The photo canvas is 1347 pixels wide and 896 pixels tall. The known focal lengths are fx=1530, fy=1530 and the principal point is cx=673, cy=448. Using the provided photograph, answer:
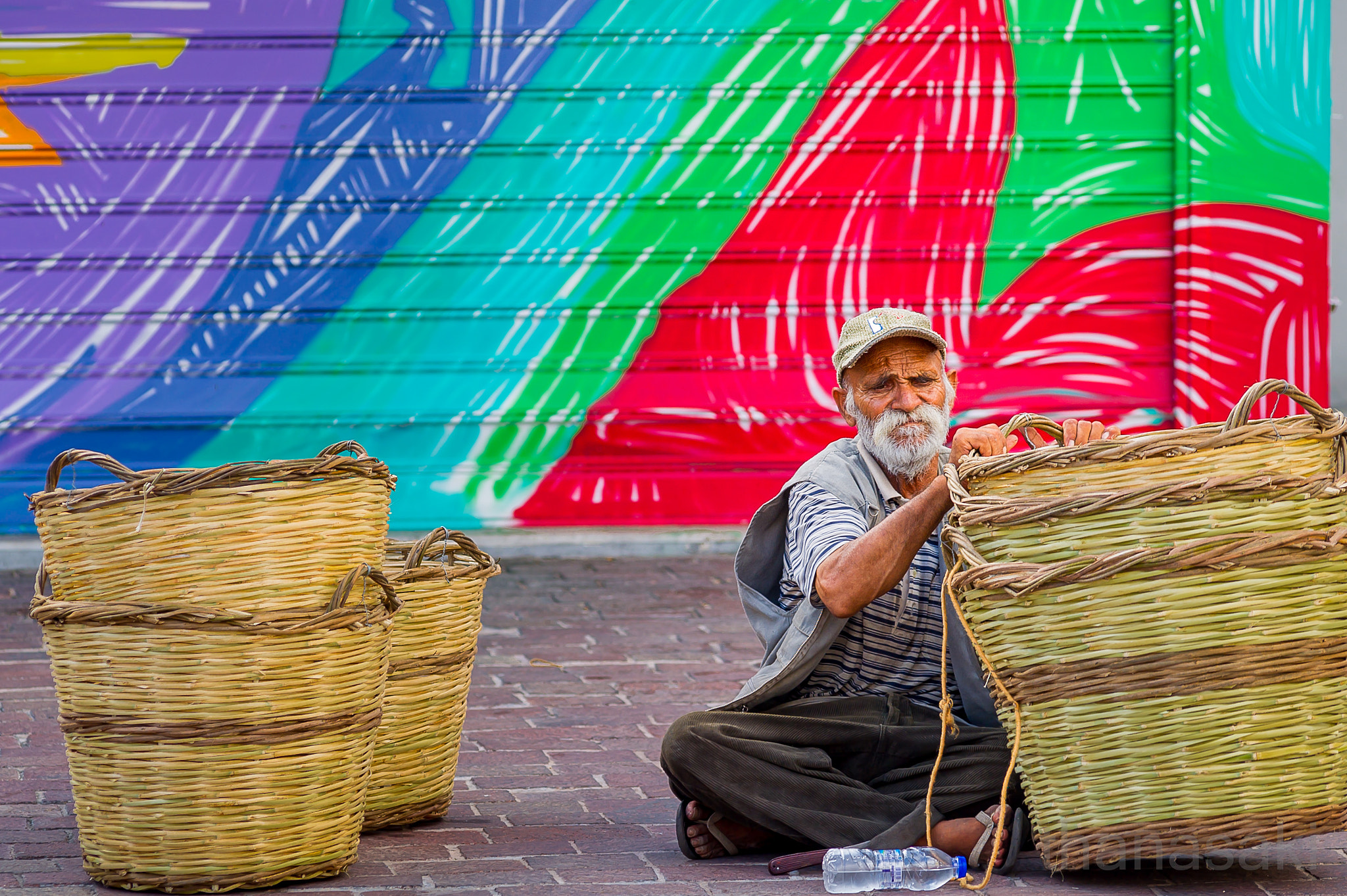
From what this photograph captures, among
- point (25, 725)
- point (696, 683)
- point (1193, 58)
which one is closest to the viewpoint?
point (25, 725)

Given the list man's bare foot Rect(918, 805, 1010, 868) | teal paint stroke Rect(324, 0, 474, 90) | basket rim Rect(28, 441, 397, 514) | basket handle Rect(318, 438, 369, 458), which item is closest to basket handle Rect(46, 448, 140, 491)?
basket rim Rect(28, 441, 397, 514)

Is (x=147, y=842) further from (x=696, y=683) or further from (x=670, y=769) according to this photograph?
(x=696, y=683)

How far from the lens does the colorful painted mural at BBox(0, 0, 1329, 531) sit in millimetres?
7723

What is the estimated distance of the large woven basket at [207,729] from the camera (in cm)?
298

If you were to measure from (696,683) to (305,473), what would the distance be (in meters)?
2.49

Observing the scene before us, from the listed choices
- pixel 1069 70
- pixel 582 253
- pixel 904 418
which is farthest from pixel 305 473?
pixel 1069 70

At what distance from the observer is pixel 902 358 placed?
11.8 feet

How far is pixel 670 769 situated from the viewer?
3.40 m

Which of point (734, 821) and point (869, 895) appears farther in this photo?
point (734, 821)

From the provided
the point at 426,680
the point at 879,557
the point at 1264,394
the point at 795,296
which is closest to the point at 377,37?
the point at 795,296

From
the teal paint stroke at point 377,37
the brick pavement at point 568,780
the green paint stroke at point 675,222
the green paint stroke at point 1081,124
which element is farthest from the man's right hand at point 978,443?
the teal paint stroke at point 377,37

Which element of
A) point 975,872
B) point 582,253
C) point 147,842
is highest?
point 582,253

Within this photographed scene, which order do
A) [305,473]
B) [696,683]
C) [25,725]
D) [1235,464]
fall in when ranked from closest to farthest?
[1235,464] → [305,473] → [25,725] → [696,683]

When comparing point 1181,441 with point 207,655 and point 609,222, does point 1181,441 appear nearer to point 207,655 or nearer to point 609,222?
point 207,655
